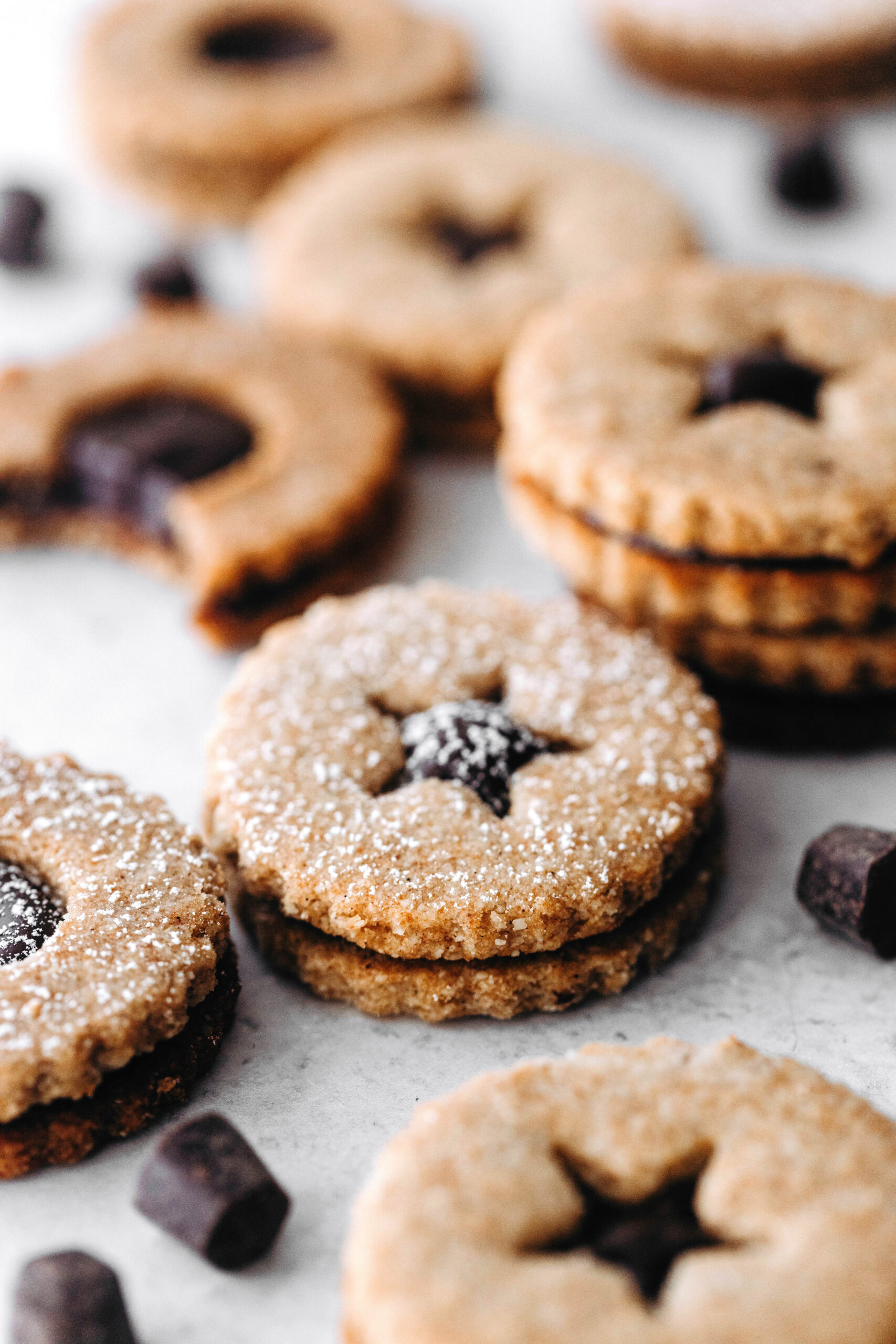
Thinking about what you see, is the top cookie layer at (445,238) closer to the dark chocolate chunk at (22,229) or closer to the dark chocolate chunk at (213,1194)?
the dark chocolate chunk at (22,229)

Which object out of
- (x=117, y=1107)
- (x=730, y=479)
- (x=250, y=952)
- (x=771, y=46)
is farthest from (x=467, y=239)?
(x=117, y=1107)

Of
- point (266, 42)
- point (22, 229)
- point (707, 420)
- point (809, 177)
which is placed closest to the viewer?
point (707, 420)

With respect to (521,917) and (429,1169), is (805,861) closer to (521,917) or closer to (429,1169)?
(521,917)

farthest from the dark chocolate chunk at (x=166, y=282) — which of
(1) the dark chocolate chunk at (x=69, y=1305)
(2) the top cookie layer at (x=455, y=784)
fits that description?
(1) the dark chocolate chunk at (x=69, y=1305)

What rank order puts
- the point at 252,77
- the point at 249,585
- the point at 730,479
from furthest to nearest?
the point at 252,77
the point at 249,585
the point at 730,479

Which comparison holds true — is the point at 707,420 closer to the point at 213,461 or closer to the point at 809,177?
the point at 213,461

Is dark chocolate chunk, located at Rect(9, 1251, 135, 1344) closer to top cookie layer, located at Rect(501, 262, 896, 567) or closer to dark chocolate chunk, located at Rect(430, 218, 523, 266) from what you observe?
top cookie layer, located at Rect(501, 262, 896, 567)

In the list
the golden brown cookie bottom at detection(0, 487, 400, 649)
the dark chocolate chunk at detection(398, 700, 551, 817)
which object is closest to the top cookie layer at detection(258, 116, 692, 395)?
the golden brown cookie bottom at detection(0, 487, 400, 649)
